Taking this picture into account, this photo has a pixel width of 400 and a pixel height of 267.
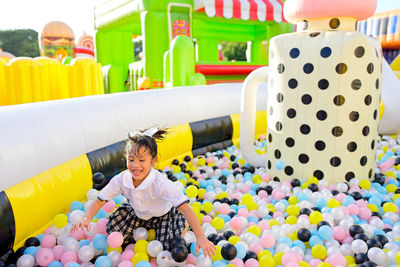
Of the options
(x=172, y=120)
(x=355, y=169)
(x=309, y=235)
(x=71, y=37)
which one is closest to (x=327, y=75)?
(x=355, y=169)

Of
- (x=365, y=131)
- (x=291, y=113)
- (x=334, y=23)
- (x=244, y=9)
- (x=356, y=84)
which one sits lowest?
(x=365, y=131)

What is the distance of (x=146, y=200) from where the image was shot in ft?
4.48

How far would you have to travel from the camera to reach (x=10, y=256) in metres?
1.25

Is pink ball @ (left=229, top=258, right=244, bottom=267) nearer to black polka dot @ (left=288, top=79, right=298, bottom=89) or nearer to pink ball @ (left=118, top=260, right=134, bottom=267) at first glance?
pink ball @ (left=118, top=260, right=134, bottom=267)

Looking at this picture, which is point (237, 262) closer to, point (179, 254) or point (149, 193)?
point (179, 254)

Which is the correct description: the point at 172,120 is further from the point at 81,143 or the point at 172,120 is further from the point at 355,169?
the point at 355,169

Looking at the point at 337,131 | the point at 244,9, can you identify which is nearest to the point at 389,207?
the point at 337,131

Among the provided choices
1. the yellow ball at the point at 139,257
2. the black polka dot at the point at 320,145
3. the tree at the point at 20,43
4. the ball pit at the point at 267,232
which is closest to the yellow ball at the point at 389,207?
the ball pit at the point at 267,232

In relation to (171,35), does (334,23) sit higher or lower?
lower

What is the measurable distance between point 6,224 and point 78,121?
27.3 inches

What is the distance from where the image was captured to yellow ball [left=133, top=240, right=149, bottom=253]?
131 centimetres

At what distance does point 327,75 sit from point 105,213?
1350mm

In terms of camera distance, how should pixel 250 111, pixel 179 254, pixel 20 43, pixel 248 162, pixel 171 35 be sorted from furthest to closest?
pixel 20 43, pixel 171 35, pixel 248 162, pixel 250 111, pixel 179 254

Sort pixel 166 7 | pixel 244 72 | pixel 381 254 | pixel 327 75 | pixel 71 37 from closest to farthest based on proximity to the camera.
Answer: pixel 381 254 → pixel 327 75 → pixel 166 7 → pixel 244 72 → pixel 71 37
